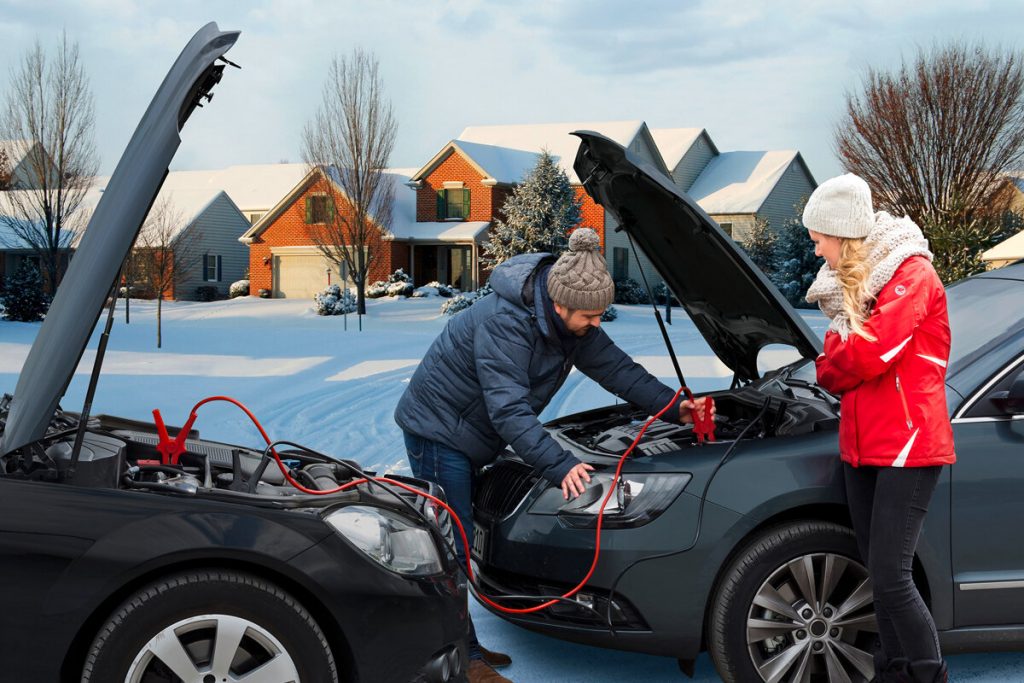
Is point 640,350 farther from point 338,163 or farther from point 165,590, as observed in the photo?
point 165,590

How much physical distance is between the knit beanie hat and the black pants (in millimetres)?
787

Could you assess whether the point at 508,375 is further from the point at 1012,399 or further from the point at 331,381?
the point at 331,381

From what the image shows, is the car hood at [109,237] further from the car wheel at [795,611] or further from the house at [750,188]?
the house at [750,188]

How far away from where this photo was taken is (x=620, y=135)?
41.8m

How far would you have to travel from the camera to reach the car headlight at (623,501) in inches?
141

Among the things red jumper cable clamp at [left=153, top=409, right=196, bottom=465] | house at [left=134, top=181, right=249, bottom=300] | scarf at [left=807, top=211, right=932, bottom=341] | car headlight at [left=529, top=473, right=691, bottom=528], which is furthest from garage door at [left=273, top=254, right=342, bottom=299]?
scarf at [left=807, top=211, right=932, bottom=341]

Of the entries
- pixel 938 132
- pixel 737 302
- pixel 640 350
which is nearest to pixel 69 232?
pixel 640 350

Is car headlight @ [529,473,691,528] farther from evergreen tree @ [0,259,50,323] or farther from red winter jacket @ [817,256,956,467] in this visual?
evergreen tree @ [0,259,50,323]

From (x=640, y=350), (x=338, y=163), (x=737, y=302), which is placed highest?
(x=338, y=163)

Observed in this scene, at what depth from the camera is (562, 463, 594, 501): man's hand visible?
368cm

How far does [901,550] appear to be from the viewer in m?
3.27

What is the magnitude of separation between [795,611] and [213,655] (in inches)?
78.2

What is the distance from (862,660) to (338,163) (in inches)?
1197

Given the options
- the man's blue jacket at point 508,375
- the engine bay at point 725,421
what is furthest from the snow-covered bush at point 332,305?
the man's blue jacket at point 508,375
